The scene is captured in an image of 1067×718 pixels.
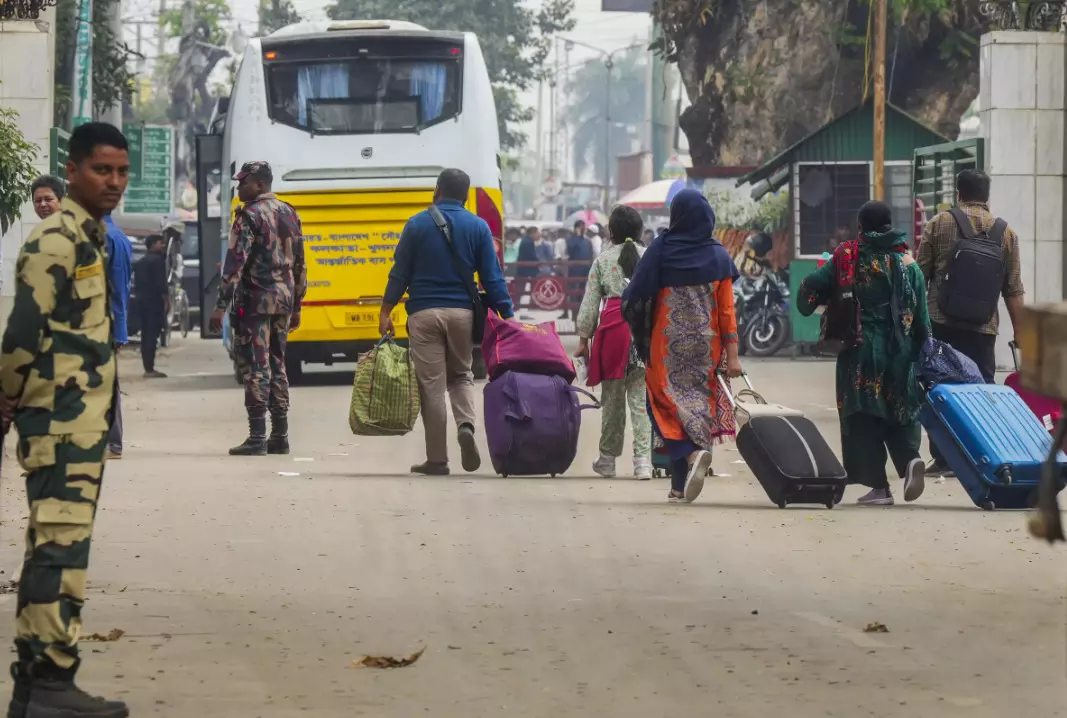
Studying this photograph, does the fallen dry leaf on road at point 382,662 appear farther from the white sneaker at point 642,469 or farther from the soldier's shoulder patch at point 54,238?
the white sneaker at point 642,469

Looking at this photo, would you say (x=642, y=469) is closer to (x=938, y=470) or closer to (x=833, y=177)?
(x=938, y=470)

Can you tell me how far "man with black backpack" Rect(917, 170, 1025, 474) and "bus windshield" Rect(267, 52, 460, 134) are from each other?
33.3ft

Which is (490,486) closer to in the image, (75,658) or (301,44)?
(75,658)

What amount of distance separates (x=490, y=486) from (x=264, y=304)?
226 cm

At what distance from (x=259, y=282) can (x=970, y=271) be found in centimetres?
436

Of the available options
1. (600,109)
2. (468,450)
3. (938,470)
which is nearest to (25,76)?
(468,450)

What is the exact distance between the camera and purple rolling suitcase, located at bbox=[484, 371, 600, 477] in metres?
12.0

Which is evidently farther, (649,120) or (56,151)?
(649,120)

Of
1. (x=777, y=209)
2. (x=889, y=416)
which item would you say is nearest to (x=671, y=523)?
(x=889, y=416)

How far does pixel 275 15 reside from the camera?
60250mm

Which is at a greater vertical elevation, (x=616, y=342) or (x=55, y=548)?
(x=616, y=342)

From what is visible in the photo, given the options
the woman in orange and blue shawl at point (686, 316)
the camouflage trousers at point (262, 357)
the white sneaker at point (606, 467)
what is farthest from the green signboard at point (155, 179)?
the woman in orange and blue shawl at point (686, 316)

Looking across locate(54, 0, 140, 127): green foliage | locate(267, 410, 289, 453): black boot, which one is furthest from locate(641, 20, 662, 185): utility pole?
locate(267, 410, 289, 453): black boot

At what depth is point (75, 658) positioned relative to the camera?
5.49 meters
